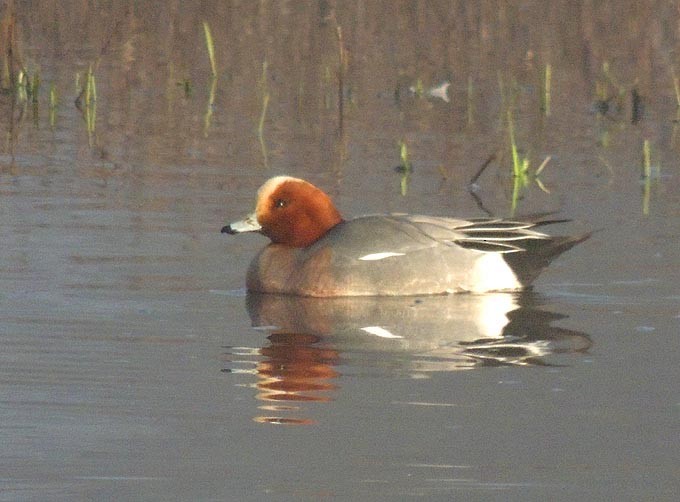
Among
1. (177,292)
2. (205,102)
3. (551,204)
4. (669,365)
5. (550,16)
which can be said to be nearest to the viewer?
(669,365)

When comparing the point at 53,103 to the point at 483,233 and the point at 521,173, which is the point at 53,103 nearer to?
the point at 521,173

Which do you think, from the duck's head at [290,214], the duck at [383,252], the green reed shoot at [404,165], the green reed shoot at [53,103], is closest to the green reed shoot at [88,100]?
the green reed shoot at [53,103]

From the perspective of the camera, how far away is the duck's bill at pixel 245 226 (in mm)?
8695

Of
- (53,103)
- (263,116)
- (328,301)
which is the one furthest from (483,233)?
(53,103)

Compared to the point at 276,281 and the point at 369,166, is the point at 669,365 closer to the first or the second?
the point at 276,281

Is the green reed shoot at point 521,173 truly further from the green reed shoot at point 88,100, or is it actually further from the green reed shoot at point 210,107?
the green reed shoot at point 88,100

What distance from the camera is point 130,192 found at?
10.7m

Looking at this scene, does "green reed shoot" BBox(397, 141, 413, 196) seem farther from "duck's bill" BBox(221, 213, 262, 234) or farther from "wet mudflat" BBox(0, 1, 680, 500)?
"duck's bill" BBox(221, 213, 262, 234)

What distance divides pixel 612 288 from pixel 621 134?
549cm

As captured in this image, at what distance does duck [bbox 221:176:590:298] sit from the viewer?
8.43 m

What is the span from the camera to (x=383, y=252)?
8.46 meters

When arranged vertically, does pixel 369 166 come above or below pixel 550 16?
below

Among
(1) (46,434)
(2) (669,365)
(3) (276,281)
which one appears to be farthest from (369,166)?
(1) (46,434)

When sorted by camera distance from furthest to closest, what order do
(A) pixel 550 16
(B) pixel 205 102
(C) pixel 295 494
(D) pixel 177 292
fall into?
(A) pixel 550 16 → (B) pixel 205 102 → (D) pixel 177 292 → (C) pixel 295 494
